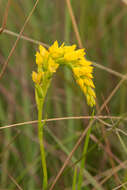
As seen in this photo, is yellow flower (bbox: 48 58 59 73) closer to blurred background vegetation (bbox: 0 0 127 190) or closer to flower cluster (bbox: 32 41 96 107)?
flower cluster (bbox: 32 41 96 107)

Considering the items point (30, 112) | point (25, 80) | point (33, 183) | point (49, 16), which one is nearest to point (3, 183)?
point (33, 183)

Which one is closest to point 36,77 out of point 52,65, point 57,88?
point 52,65

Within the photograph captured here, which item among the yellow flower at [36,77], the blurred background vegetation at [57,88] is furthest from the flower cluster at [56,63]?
the blurred background vegetation at [57,88]

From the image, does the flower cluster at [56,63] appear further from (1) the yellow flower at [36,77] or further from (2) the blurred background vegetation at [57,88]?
(2) the blurred background vegetation at [57,88]

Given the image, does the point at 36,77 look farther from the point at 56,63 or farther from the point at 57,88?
the point at 57,88

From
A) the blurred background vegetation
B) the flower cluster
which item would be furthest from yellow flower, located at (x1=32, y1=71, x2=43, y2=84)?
the blurred background vegetation

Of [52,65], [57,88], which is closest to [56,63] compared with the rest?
[52,65]

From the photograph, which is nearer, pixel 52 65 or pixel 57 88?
pixel 52 65

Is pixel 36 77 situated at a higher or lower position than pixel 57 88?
lower
